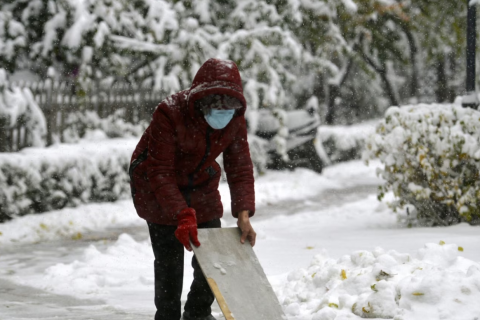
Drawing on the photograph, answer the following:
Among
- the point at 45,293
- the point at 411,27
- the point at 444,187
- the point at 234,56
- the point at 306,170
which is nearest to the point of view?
the point at 45,293

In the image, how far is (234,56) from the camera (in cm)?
1453

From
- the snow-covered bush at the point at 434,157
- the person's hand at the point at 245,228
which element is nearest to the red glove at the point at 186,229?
the person's hand at the point at 245,228

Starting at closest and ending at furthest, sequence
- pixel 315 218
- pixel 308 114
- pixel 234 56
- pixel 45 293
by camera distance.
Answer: pixel 45 293, pixel 315 218, pixel 234 56, pixel 308 114

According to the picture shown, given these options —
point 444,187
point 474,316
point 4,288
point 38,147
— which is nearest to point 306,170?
point 38,147

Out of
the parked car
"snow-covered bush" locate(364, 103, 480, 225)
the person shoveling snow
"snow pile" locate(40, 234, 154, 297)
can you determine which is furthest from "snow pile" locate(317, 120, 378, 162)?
the person shoveling snow

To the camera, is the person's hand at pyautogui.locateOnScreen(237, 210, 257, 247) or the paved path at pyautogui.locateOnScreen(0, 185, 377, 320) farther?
the paved path at pyautogui.locateOnScreen(0, 185, 377, 320)

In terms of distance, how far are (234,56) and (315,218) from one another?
5.54 metres

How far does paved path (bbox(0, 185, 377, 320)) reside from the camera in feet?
15.6

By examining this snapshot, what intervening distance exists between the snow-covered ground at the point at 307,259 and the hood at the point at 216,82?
157 centimetres

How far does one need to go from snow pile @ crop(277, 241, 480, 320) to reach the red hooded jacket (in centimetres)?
101

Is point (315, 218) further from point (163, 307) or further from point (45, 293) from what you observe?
point (163, 307)

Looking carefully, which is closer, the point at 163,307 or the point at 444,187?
the point at 163,307

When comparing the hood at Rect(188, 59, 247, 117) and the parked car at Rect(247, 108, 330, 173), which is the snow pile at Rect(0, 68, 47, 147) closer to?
the parked car at Rect(247, 108, 330, 173)

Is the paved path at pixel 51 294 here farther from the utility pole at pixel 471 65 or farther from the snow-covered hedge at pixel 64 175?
the utility pole at pixel 471 65
